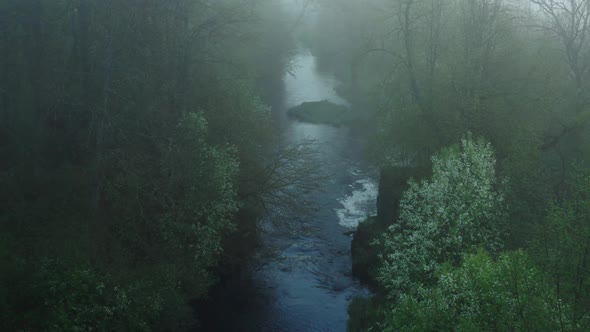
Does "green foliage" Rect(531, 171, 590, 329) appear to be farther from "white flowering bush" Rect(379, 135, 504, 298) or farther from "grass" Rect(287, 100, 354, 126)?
"grass" Rect(287, 100, 354, 126)

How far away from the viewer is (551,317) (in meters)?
12.1

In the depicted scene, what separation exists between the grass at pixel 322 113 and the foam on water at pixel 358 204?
14554 millimetres

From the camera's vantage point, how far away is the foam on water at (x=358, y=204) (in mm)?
32750

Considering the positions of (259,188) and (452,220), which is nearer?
(452,220)

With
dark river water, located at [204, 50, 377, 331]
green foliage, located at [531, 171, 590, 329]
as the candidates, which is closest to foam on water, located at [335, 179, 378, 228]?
dark river water, located at [204, 50, 377, 331]

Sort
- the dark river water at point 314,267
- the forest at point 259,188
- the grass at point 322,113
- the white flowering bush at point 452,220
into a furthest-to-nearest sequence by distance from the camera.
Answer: the grass at point 322,113, the dark river water at point 314,267, the white flowering bush at point 452,220, the forest at point 259,188

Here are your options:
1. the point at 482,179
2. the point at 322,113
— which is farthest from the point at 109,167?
the point at 322,113

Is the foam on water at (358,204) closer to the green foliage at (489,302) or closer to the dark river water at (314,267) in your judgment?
the dark river water at (314,267)

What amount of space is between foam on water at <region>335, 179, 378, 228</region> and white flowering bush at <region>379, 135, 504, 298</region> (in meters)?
10.5

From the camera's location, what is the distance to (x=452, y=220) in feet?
65.2

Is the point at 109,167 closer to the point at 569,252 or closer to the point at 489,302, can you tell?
the point at 489,302

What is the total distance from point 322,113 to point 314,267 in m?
27.2

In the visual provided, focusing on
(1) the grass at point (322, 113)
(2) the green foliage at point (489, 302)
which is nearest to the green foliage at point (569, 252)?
(2) the green foliage at point (489, 302)

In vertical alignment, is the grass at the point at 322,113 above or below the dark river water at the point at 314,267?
above
